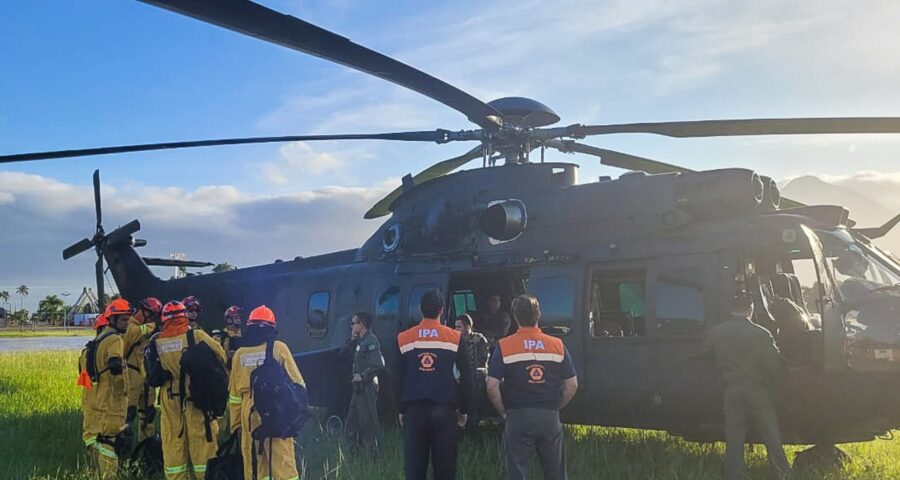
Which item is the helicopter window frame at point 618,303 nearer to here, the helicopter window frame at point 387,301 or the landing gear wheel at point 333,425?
the helicopter window frame at point 387,301

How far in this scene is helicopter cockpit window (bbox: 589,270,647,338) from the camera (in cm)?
700

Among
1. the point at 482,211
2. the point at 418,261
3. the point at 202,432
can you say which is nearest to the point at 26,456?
the point at 202,432

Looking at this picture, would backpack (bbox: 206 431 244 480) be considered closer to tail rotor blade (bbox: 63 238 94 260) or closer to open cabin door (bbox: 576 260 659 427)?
open cabin door (bbox: 576 260 659 427)

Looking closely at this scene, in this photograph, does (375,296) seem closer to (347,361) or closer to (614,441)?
(347,361)

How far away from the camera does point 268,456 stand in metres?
5.51

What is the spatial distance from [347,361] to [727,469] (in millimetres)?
4520

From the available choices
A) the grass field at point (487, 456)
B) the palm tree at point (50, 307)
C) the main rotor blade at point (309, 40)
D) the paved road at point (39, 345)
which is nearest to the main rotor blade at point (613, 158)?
the main rotor blade at point (309, 40)

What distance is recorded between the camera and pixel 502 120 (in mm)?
8477

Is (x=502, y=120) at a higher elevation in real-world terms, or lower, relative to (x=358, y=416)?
higher

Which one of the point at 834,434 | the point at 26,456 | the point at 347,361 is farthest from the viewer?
the point at 347,361

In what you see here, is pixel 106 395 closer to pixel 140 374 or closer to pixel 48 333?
pixel 140 374

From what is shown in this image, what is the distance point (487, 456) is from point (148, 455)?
3626 millimetres

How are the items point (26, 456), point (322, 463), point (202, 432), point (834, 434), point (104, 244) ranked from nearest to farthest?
point (834, 434) < point (202, 432) < point (322, 463) < point (26, 456) < point (104, 244)

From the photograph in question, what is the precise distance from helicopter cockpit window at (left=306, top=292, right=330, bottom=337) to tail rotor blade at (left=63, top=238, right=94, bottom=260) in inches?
209
